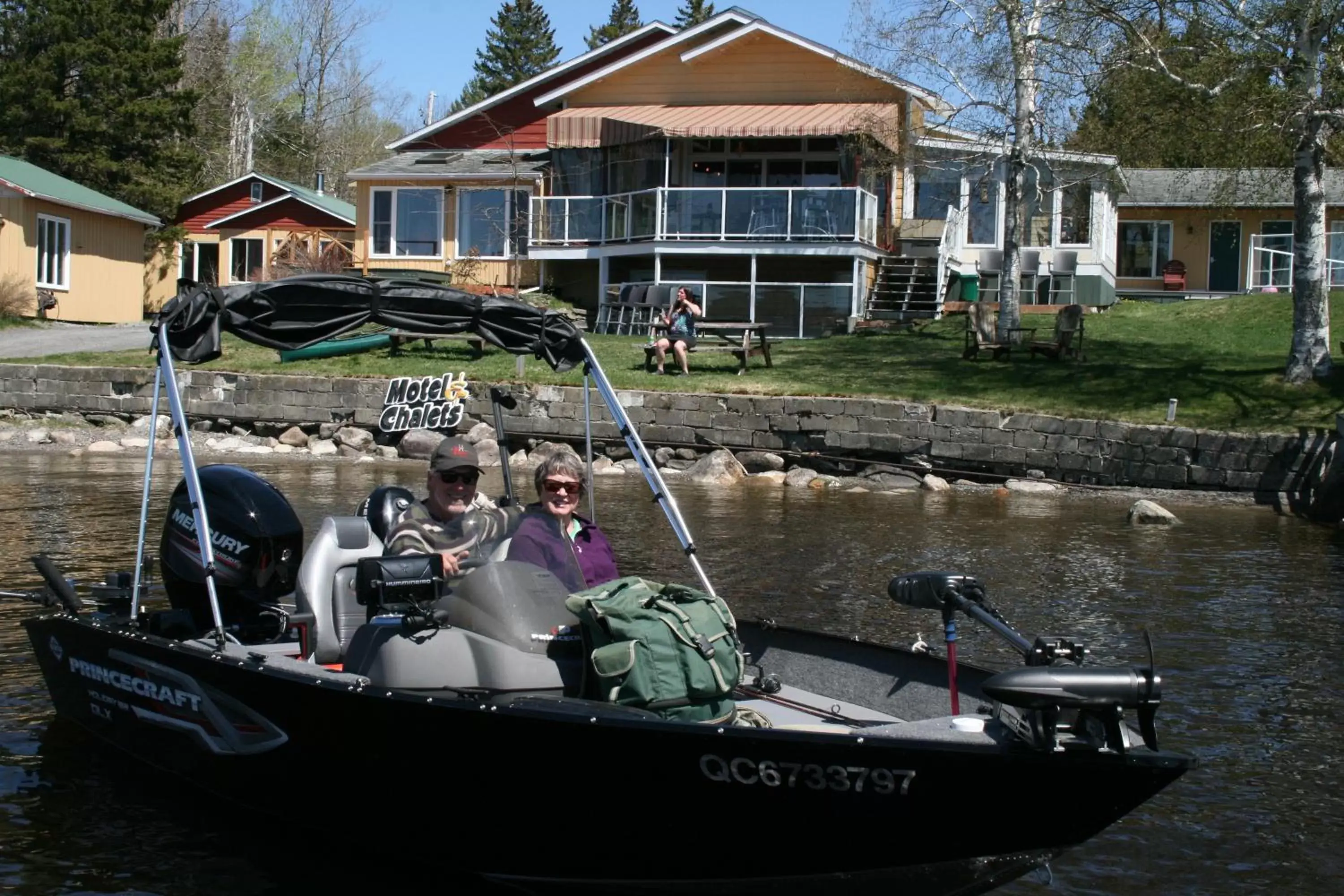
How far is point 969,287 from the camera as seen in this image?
32.8 metres

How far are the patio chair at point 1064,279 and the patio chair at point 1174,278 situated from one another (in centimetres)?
599

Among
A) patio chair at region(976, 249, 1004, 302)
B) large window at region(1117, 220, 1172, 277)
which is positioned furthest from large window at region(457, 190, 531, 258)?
large window at region(1117, 220, 1172, 277)

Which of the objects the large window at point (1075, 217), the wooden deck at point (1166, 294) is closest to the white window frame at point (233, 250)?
the large window at point (1075, 217)

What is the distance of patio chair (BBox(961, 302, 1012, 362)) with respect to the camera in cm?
2484

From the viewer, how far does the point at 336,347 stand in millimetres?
26312

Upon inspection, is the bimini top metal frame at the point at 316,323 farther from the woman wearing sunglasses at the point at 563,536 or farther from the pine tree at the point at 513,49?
the pine tree at the point at 513,49

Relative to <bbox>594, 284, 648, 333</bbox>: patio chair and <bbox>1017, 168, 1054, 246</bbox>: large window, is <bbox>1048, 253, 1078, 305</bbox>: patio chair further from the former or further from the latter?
<bbox>594, 284, 648, 333</bbox>: patio chair

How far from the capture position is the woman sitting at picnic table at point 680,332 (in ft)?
81.4

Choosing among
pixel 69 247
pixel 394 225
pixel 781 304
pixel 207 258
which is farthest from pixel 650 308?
pixel 207 258

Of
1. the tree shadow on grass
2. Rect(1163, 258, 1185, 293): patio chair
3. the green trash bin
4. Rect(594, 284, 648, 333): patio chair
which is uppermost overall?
Rect(1163, 258, 1185, 293): patio chair

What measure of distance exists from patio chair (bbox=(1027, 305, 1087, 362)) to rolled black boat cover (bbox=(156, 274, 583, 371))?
1739cm

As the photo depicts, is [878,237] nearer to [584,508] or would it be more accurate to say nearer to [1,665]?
[584,508]

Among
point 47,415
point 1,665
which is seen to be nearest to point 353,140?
point 47,415

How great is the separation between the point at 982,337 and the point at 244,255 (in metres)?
24.1
